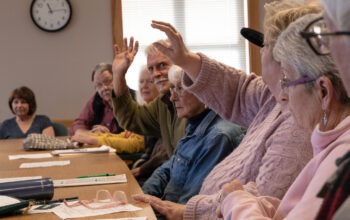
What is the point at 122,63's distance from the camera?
315cm

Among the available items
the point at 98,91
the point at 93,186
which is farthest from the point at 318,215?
the point at 98,91

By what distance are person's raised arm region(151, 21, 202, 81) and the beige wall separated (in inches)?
153

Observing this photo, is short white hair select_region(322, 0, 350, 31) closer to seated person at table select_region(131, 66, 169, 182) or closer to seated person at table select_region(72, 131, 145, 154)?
seated person at table select_region(131, 66, 169, 182)

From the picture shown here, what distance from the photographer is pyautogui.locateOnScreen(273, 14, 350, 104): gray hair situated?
1.16 m

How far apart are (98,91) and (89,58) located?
1383mm

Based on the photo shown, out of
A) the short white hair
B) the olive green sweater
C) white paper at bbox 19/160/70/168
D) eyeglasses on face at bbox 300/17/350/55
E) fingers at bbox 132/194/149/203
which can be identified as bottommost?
white paper at bbox 19/160/70/168

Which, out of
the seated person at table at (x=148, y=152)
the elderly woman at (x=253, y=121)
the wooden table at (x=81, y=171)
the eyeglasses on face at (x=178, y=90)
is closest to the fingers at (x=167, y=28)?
the elderly woman at (x=253, y=121)

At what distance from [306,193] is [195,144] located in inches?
53.4

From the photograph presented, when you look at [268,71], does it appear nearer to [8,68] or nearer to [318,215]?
[318,215]

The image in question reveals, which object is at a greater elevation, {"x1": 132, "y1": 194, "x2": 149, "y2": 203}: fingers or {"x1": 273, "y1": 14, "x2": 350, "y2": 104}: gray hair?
{"x1": 273, "y1": 14, "x2": 350, "y2": 104}: gray hair

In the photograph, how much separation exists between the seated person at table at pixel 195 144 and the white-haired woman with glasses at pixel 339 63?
1.41 m

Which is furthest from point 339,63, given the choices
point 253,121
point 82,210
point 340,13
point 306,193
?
point 253,121

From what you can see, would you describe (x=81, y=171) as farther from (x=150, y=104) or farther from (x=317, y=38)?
(x=317, y=38)

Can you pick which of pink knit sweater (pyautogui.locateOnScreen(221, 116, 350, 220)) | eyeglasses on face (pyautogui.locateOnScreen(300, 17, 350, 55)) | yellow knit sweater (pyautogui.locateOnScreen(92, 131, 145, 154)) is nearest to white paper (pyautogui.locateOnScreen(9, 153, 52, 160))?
yellow knit sweater (pyautogui.locateOnScreen(92, 131, 145, 154))
